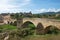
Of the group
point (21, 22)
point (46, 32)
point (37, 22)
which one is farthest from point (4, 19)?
point (46, 32)

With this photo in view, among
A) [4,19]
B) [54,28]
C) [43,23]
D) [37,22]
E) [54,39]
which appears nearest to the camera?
[54,39]

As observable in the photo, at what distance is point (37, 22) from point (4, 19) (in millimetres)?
17515

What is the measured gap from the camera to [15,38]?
57.7ft

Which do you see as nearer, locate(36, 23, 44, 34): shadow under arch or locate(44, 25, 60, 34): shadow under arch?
locate(44, 25, 60, 34): shadow under arch

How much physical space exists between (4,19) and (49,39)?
23.4 m

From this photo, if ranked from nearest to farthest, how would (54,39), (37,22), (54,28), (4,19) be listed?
(54,39) < (54,28) < (37,22) < (4,19)

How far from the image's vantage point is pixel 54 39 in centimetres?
1747

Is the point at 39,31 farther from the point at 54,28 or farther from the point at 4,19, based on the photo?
the point at 4,19

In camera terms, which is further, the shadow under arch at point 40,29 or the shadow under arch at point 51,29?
the shadow under arch at point 40,29

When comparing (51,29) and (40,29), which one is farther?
(40,29)

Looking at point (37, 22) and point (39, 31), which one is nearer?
point (39, 31)

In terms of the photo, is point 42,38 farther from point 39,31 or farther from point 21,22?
point 21,22

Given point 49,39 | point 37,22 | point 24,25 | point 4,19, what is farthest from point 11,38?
point 4,19

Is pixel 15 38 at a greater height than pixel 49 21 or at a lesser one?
lesser
